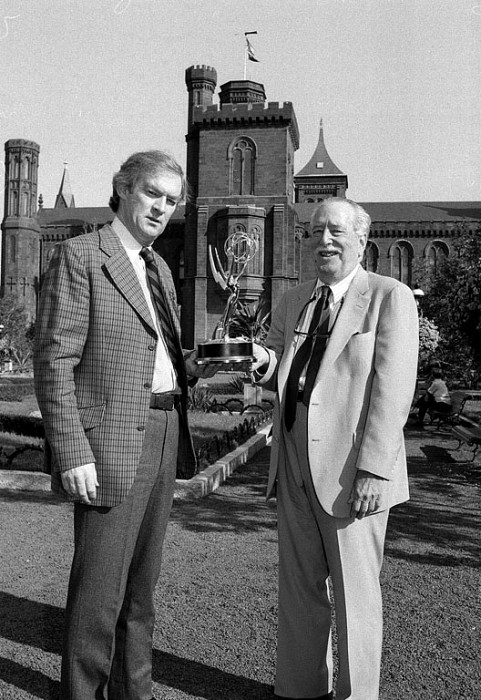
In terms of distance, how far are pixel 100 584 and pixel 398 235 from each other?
186 feet

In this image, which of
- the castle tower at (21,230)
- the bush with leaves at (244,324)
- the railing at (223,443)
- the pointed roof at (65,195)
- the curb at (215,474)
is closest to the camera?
the curb at (215,474)

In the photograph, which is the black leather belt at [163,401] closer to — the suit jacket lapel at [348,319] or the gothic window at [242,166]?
the suit jacket lapel at [348,319]

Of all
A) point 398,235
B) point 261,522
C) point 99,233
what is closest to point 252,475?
point 261,522

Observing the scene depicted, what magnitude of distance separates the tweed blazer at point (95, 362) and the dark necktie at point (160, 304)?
0.51 feet

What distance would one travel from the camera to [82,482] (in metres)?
2.35

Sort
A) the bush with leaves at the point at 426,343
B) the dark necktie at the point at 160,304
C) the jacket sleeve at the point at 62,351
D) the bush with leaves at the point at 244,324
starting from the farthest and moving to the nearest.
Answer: the bush with leaves at the point at 426,343 → the bush with leaves at the point at 244,324 → the dark necktie at the point at 160,304 → the jacket sleeve at the point at 62,351

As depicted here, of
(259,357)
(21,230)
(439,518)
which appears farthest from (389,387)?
(21,230)

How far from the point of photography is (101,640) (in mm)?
2443

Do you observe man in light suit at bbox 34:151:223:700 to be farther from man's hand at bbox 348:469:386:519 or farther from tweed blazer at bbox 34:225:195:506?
man's hand at bbox 348:469:386:519

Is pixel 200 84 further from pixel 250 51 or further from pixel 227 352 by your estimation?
pixel 227 352

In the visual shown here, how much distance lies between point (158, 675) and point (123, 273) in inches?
71.3

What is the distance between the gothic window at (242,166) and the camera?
4241cm

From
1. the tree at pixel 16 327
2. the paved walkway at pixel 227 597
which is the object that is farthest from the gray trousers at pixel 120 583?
the tree at pixel 16 327

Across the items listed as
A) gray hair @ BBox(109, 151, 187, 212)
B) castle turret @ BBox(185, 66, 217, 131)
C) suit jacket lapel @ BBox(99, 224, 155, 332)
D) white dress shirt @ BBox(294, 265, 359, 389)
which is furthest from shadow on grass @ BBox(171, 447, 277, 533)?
castle turret @ BBox(185, 66, 217, 131)
